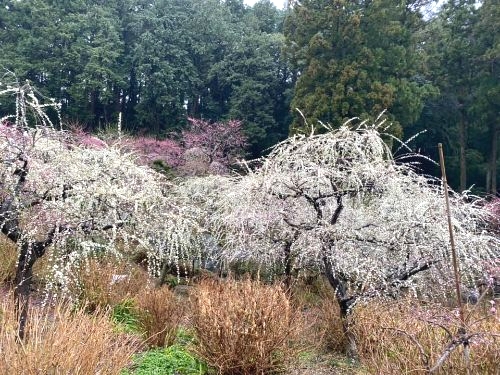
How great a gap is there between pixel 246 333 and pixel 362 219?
2.65m

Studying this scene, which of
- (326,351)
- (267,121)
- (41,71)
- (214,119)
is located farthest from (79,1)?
(326,351)

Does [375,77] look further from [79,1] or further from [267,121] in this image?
[79,1]

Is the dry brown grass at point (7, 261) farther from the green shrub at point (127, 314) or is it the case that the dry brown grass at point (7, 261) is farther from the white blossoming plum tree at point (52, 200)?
the white blossoming plum tree at point (52, 200)

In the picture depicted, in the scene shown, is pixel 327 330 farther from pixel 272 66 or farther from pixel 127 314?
pixel 272 66

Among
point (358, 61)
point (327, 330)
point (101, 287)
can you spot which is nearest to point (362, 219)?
point (327, 330)

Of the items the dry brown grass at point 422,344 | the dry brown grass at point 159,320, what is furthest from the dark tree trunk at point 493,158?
the dry brown grass at point 159,320

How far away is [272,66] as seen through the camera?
2122 centimetres

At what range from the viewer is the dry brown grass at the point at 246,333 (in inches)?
138

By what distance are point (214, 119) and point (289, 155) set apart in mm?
18200

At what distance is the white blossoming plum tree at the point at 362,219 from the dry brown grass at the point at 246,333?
108 cm

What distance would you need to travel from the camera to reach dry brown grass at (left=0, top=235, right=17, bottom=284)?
6077 mm

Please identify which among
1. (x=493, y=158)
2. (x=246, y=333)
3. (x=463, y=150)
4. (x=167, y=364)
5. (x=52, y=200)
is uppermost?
(x=463, y=150)

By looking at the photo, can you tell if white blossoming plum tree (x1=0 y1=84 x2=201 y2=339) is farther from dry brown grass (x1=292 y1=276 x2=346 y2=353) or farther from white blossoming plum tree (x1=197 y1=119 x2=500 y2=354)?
dry brown grass (x1=292 y1=276 x2=346 y2=353)

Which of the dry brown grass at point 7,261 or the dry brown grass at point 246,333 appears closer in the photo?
the dry brown grass at point 246,333
